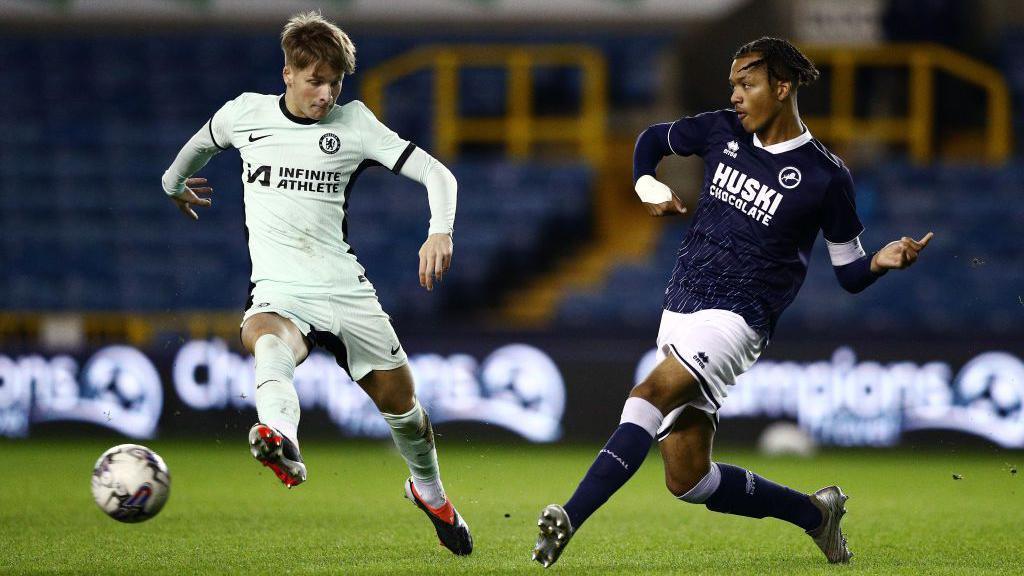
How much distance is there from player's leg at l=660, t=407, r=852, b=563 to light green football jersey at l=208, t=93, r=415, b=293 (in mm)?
1536

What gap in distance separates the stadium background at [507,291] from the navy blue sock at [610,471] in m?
0.58

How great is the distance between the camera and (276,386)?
5.20 metres

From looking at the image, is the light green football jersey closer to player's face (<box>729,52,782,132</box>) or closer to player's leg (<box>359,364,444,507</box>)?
player's leg (<box>359,364,444,507</box>)

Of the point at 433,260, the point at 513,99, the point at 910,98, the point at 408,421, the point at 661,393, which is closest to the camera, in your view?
the point at 661,393

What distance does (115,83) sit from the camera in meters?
19.2

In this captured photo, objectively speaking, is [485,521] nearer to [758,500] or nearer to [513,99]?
[758,500]

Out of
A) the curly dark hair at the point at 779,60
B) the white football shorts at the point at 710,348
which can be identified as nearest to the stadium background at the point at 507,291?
the white football shorts at the point at 710,348

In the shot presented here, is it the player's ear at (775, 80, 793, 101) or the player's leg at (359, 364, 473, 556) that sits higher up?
the player's ear at (775, 80, 793, 101)

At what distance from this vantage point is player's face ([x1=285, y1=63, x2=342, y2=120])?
18.3ft

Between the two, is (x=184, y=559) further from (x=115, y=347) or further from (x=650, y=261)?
(x=650, y=261)

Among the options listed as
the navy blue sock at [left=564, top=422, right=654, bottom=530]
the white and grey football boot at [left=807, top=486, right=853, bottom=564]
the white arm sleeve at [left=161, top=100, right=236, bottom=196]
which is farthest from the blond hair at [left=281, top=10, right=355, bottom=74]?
the white and grey football boot at [left=807, top=486, right=853, bottom=564]

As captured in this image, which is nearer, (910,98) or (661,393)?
(661,393)

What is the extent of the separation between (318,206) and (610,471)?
169cm

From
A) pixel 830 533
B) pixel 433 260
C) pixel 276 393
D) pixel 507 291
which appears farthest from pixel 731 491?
pixel 507 291
